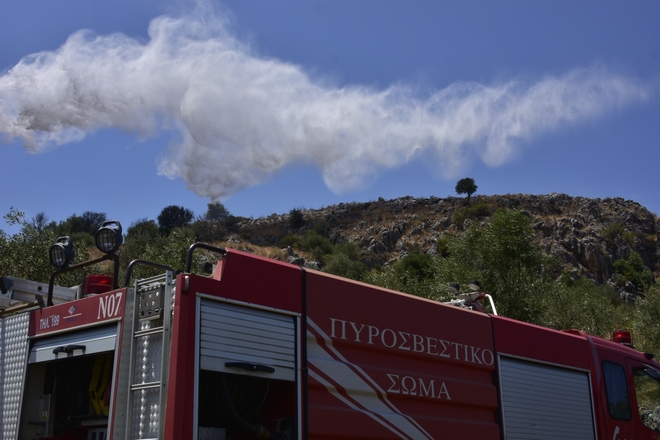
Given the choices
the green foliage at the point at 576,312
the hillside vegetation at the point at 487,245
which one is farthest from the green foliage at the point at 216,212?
the green foliage at the point at 576,312

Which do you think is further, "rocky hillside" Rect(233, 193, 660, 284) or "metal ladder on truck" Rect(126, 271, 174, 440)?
"rocky hillside" Rect(233, 193, 660, 284)

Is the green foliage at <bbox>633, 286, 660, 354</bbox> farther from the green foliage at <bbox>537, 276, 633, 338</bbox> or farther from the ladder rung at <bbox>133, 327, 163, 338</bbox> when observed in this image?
the ladder rung at <bbox>133, 327, 163, 338</bbox>

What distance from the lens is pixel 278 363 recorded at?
16.4 feet

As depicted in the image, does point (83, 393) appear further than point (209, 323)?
Yes

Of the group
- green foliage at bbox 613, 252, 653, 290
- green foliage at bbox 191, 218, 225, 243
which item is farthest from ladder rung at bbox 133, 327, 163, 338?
green foliage at bbox 613, 252, 653, 290

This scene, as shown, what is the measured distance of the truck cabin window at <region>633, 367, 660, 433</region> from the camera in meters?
8.69

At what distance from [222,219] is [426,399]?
8157cm

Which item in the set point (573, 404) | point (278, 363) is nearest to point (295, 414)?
point (278, 363)

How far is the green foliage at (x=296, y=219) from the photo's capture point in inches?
3366

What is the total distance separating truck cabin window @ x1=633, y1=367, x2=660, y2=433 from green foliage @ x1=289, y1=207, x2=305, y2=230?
76130mm

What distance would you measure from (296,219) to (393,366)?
8089 centimetres

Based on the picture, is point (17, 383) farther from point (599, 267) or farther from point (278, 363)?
point (599, 267)

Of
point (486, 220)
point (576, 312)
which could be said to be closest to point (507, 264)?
point (576, 312)

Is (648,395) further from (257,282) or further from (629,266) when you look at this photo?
(629,266)
